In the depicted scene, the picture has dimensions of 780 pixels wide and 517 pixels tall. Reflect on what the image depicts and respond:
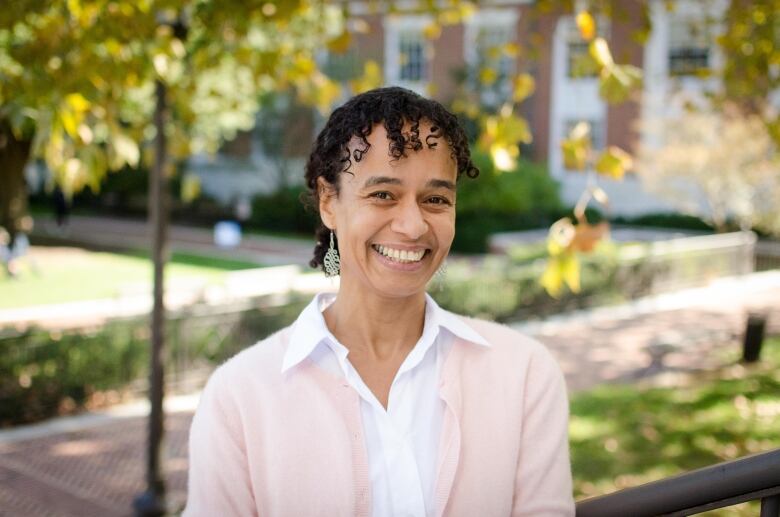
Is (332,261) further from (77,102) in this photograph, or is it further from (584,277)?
(584,277)

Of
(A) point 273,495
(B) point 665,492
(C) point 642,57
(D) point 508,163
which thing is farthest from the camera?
(C) point 642,57

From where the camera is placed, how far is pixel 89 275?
18.9 m

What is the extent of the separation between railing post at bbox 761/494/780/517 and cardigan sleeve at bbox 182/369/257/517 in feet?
3.35

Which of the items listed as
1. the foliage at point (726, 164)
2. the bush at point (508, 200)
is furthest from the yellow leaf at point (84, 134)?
the bush at point (508, 200)

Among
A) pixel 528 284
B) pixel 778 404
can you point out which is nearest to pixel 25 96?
pixel 778 404

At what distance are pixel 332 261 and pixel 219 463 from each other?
0.59 m

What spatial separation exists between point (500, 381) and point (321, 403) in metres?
0.42

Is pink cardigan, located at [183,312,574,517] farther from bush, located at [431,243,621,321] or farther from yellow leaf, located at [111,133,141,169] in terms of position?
bush, located at [431,243,621,321]

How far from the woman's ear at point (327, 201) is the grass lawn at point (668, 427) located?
4.75 m

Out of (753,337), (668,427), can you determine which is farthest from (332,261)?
(753,337)

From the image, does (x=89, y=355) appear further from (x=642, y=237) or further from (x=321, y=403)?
(x=642, y=237)

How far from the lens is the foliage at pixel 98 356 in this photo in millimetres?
9078

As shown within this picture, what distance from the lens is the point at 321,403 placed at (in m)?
1.91

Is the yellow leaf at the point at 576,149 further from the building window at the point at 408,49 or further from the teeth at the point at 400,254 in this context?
the building window at the point at 408,49
